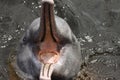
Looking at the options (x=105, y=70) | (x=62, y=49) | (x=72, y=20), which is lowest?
(x=105, y=70)

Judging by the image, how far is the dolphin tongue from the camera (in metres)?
4.07

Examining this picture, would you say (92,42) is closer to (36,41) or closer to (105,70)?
(105,70)

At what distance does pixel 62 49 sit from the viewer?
4461mm

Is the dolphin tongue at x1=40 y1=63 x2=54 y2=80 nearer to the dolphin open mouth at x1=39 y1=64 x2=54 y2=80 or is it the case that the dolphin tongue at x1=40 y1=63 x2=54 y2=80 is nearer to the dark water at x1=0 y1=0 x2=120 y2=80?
the dolphin open mouth at x1=39 y1=64 x2=54 y2=80

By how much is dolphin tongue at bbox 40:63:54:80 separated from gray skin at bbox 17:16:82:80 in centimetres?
6

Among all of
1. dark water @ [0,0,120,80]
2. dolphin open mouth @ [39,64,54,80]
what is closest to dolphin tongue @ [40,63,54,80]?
dolphin open mouth @ [39,64,54,80]

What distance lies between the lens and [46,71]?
4.15 meters

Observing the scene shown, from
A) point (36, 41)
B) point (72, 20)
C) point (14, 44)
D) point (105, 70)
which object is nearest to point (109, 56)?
point (105, 70)

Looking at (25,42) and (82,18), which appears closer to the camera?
(25,42)

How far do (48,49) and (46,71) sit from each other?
0.32 meters

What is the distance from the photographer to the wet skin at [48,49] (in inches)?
168

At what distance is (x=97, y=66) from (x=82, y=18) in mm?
1034

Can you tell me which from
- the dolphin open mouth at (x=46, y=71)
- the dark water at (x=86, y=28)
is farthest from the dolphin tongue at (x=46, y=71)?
the dark water at (x=86, y=28)

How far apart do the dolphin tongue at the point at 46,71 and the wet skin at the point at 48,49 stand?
1.3 inches
